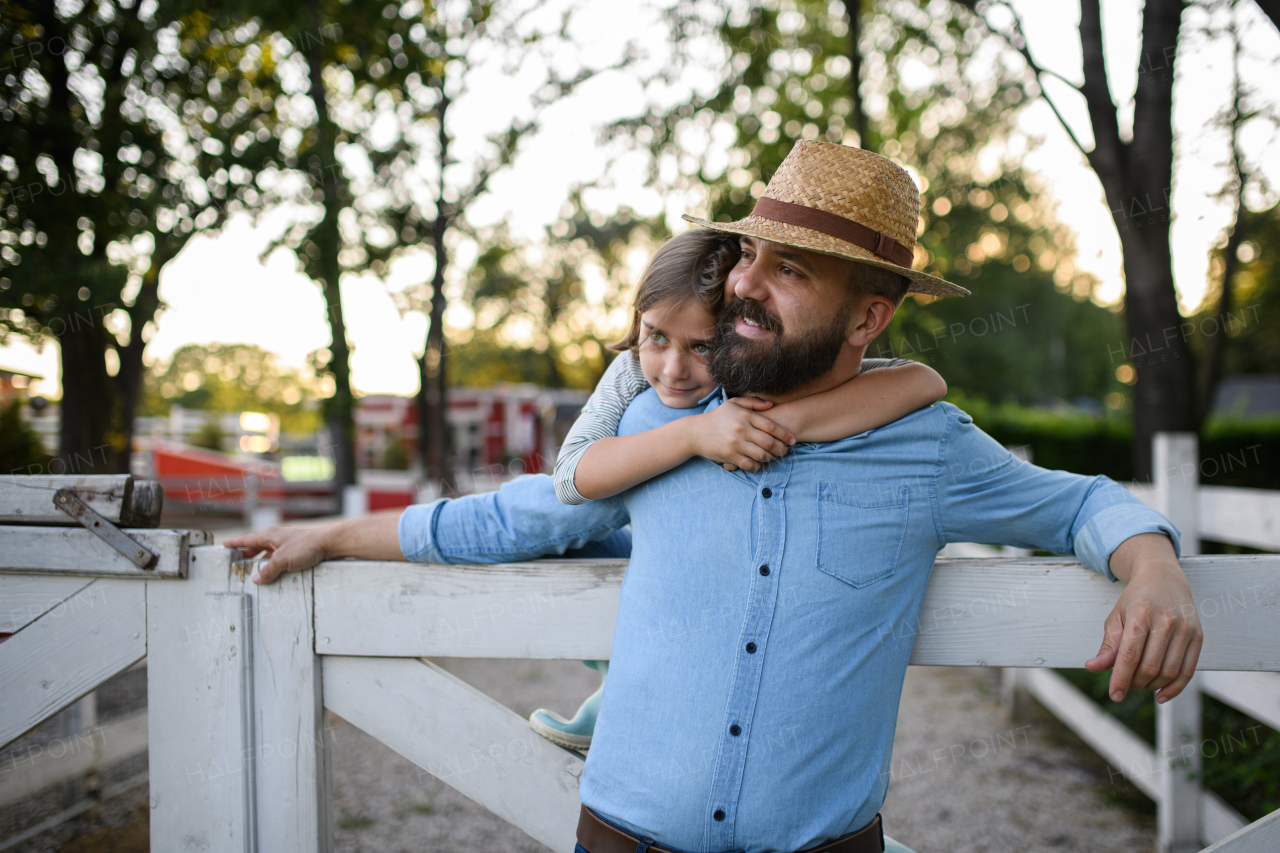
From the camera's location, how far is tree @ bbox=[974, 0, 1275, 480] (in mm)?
5027

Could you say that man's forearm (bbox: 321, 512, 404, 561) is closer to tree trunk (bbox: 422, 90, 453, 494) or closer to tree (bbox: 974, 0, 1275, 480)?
tree (bbox: 974, 0, 1275, 480)

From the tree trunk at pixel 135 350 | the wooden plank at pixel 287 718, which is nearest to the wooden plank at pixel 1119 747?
the wooden plank at pixel 287 718

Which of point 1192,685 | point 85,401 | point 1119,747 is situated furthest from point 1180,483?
point 85,401

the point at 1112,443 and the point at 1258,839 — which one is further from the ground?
the point at 1112,443

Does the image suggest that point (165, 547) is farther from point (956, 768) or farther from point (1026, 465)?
point (956, 768)

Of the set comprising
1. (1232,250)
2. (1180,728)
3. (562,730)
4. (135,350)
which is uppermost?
(1232,250)

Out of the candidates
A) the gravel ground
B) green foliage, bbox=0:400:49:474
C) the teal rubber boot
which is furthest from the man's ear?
green foliage, bbox=0:400:49:474

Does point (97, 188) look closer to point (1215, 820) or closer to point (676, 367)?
point (676, 367)

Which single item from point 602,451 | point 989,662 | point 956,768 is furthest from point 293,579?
point 956,768

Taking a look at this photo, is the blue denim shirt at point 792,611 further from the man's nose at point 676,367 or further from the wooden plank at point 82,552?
the wooden plank at point 82,552

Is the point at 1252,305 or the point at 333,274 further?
the point at 1252,305

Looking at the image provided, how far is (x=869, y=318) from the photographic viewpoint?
1.61m

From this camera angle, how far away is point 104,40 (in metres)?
7.56

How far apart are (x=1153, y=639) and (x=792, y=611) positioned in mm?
553
